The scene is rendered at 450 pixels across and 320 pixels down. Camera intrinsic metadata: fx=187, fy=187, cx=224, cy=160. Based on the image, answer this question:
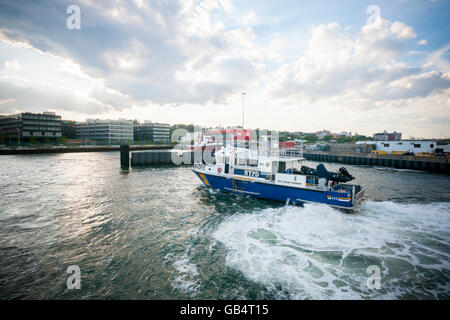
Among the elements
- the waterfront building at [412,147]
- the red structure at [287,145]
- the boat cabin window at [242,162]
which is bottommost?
the boat cabin window at [242,162]

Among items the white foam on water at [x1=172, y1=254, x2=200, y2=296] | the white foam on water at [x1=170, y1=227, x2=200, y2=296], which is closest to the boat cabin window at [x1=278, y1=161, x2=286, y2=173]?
the white foam on water at [x1=170, y1=227, x2=200, y2=296]

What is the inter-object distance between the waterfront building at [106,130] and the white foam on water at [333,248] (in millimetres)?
110149

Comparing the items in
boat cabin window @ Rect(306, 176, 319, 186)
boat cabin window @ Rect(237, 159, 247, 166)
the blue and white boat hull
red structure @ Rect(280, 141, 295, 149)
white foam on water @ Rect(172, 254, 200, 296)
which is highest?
red structure @ Rect(280, 141, 295, 149)

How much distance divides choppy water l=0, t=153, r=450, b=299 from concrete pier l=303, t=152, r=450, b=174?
2093cm

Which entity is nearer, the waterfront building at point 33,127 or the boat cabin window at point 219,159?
the boat cabin window at point 219,159

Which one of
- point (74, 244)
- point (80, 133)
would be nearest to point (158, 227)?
point (74, 244)

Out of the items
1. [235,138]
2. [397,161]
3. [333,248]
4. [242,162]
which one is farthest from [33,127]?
[397,161]

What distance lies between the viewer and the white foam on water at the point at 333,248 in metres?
5.69

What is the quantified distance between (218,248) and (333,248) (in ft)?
15.3

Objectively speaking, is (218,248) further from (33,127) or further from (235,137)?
(33,127)

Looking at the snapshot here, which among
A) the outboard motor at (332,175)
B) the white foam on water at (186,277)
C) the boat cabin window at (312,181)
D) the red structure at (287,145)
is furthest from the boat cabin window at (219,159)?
the white foam on water at (186,277)

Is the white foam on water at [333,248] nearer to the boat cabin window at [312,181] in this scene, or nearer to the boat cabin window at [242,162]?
the boat cabin window at [312,181]

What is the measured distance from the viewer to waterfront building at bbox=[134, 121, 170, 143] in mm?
121438

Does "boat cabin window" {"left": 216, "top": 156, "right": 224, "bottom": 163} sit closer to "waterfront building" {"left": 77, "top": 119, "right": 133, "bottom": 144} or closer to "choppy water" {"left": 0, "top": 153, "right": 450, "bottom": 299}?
"choppy water" {"left": 0, "top": 153, "right": 450, "bottom": 299}
